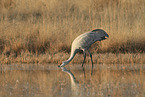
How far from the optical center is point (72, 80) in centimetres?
722

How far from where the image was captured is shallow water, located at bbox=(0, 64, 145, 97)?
19.9 ft

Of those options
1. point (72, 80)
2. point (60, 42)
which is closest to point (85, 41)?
point (72, 80)

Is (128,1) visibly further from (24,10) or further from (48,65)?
(48,65)

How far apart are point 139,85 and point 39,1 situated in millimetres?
11893

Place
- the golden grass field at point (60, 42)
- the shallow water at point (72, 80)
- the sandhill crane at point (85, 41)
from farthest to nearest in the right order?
the golden grass field at point (60, 42) → the sandhill crane at point (85, 41) → the shallow water at point (72, 80)

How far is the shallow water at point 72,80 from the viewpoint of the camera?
608cm

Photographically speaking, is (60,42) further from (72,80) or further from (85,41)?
(72,80)

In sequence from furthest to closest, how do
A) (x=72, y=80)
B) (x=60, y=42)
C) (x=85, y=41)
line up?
(x=60, y=42) < (x=85, y=41) < (x=72, y=80)

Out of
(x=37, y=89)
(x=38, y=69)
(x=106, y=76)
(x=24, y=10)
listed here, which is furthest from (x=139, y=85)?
(x=24, y=10)

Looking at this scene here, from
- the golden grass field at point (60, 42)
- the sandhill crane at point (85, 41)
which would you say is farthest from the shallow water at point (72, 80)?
the golden grass field at point (60, 42)

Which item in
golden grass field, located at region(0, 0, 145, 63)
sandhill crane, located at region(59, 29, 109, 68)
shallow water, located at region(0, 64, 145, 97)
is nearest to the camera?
shallow water, located at region(0, 64, 145, 97)

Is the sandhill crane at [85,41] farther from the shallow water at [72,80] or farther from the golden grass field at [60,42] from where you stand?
the golden grass field at [60,42]

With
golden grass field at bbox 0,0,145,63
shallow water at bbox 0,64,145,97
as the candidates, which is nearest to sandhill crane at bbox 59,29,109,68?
shallow water at bbox 0,64,145,97

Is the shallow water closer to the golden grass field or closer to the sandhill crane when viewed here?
the sandhill crane
